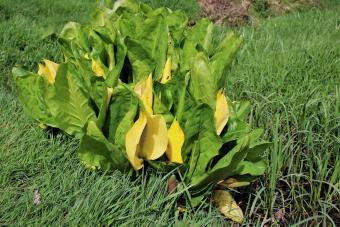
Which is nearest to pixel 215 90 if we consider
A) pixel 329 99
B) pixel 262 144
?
pixel 262 144

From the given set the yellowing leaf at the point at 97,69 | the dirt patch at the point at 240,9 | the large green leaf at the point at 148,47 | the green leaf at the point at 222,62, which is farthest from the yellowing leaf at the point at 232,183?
the dirt patch at the point at 240,9

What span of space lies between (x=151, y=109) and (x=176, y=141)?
5.2 inches

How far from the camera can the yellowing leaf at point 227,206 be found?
1.86 m

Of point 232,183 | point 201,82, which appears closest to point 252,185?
point 232,183

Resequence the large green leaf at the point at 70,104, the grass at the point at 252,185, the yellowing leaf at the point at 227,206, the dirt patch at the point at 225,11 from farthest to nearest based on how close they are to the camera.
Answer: the dirt patch at the point at 225,11 < the yellowing leaf at the point at 227,206 < the large green leaf at the point at 70,104 < the grass at the point at 252,185

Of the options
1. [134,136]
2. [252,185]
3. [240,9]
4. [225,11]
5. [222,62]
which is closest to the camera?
[134,136]

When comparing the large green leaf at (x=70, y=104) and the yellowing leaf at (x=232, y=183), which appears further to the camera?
the yellowing leaf at (x=232, y=183)

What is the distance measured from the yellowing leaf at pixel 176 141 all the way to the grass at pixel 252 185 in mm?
87

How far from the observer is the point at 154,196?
177 centimetres

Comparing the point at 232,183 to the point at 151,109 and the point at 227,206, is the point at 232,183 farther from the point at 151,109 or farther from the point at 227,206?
the point at 151,109

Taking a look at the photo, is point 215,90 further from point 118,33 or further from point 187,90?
point 118,33

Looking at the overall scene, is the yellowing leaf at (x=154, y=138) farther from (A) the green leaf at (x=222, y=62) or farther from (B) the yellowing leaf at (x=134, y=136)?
(A) the green leaf at (x=222, y=62)

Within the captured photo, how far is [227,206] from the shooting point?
1.87 meters

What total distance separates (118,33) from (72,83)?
0.32 meters
